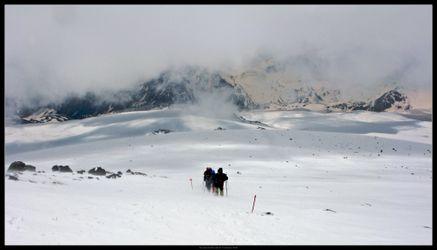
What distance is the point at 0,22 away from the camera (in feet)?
48.0

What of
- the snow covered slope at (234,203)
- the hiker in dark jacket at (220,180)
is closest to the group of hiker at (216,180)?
the hiker in dark jacket at (220,180)

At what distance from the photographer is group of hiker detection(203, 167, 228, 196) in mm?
27953

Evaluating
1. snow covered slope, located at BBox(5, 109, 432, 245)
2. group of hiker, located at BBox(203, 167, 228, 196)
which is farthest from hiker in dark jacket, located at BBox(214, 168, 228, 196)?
snow covered slope, located at BBox(5, 109, 432, 245)

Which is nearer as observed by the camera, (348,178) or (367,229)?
(367,229)

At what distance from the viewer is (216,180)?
92.8 ft

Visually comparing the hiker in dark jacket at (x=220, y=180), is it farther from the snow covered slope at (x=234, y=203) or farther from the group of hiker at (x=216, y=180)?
the snow covered slope at (x=234, y=203)

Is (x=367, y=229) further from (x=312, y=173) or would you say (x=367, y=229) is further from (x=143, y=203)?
(x=312, y=173)

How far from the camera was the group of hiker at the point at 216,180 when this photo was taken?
28.0 meters

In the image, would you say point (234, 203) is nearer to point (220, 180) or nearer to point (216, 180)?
A: point (220, 180)

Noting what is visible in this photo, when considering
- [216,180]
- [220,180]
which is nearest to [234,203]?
[220,180]

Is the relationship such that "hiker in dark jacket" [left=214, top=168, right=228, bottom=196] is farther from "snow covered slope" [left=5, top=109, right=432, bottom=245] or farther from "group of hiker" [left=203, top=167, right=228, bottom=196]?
"snow covered slope" [left=5, top=109, right=432, bottom=245]

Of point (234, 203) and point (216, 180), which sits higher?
point (216, 180)

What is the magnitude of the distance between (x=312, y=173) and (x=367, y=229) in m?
28.6

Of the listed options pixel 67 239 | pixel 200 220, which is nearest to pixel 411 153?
pixel 200 220
